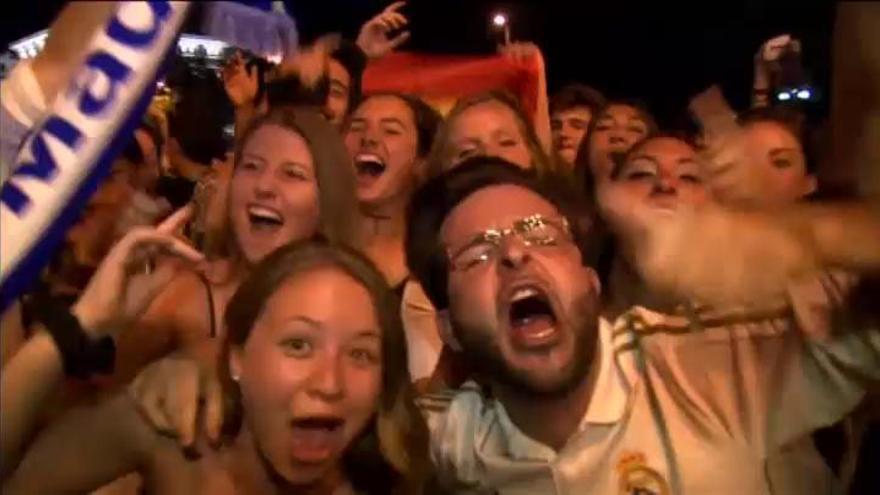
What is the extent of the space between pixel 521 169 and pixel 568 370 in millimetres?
478

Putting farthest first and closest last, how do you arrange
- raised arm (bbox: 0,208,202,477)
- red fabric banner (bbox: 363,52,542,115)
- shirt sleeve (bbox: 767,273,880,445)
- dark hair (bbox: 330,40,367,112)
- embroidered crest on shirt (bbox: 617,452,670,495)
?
1. red fabric banner (bbox: 363,52,542,115)
2. dark hair (bbox: 330,40,367,112)
3. embroidered crest on shirt (bbox: 617,452,670,495)
4. shirt sleeve (bbox: 767,273,880,445)
5. raised arm (bbox: 0,208,202,477)

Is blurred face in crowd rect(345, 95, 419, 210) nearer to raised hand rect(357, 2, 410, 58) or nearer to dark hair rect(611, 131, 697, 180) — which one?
Answer: dark hair rect(611, 131, 697, 180)

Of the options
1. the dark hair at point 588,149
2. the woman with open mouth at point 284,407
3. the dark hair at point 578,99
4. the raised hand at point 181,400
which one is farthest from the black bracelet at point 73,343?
the dark hair at point 578,99

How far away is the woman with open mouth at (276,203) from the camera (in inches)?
106

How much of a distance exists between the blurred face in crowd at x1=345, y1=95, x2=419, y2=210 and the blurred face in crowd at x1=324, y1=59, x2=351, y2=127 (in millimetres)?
94

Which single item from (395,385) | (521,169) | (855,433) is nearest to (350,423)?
(395,385)

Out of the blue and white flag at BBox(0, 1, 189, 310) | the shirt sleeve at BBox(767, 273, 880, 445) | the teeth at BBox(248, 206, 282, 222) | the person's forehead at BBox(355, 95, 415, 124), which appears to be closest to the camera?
the blue and white flag at BBox(0, 1, 189, 310)

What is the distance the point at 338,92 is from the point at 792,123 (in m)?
1.04

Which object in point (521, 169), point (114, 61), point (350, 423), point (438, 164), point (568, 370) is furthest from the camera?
point (438, 164)

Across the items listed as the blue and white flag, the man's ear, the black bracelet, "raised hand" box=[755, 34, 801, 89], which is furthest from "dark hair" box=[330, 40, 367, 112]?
the blue and white flag

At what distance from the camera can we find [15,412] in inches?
74.4

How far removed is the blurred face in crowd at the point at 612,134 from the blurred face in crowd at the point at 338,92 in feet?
1.96

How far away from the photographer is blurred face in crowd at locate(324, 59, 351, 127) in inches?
137

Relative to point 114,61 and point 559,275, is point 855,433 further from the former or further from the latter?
point 114,61
